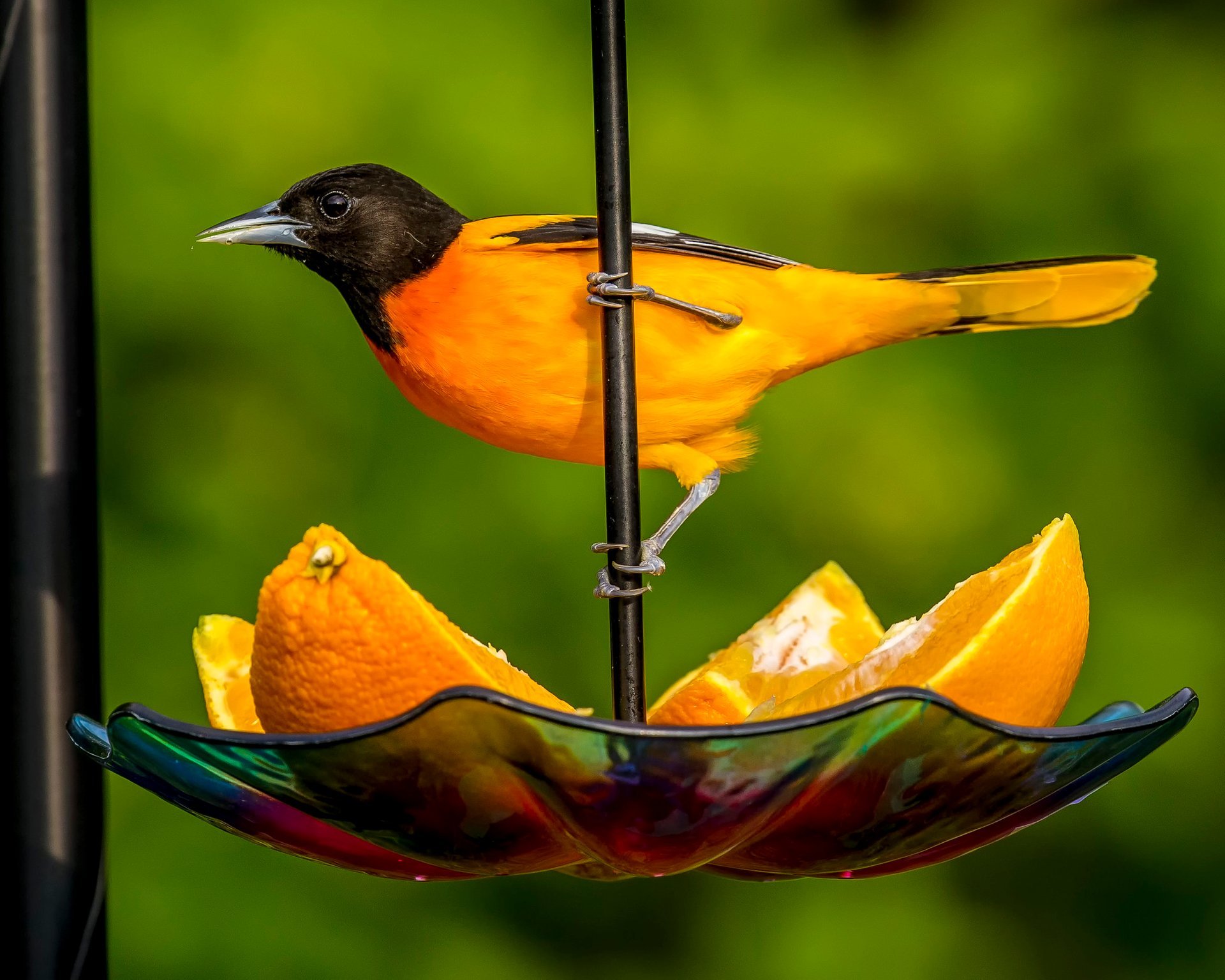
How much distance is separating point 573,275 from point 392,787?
390 mm

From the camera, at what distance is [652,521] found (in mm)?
1961

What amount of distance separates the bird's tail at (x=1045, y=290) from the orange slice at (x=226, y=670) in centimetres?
53

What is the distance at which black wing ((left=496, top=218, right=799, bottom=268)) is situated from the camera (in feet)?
3.14

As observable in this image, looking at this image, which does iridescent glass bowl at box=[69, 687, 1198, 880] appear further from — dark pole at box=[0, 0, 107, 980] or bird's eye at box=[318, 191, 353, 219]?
bird's eye at box=[318, 191, 353, 219]

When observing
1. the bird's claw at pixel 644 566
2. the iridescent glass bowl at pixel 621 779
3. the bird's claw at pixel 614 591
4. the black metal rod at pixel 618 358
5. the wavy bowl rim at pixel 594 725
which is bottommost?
the iridescent glass bowl at pixel 621 779

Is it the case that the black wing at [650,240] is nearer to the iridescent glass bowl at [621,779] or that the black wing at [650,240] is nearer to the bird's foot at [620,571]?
the bird's foot at [620,571]

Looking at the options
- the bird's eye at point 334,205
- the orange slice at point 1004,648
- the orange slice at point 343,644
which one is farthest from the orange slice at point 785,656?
the bird's eye at point 334,205

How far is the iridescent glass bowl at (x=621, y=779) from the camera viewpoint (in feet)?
1.99

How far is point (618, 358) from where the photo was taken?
32.3 inches

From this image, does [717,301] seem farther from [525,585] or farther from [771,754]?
[525,585]

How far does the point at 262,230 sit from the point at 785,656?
0.43 metres

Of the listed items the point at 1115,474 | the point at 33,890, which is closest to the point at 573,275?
the point at 33,890

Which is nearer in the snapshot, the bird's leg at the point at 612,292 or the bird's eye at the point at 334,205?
the bird's leg at the point at 612,292

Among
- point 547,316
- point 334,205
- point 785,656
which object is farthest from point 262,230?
point 785,656
